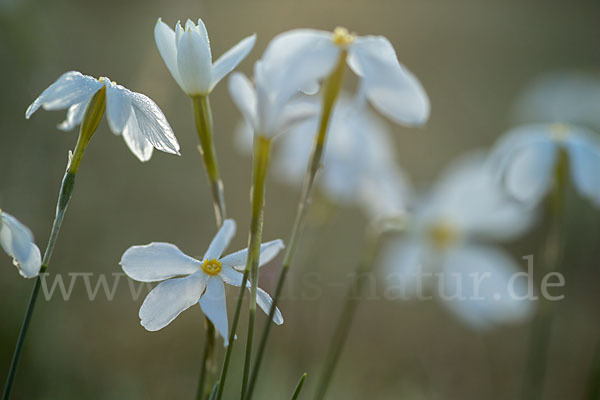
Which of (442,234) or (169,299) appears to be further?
(442,234)

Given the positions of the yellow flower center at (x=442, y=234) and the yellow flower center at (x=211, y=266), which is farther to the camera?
the yellow flower center at (x=442, y=234)

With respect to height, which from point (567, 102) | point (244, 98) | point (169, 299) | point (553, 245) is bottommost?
point (169, 299)

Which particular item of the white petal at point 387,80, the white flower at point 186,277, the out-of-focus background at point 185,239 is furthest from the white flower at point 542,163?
the white flower at point 186,277

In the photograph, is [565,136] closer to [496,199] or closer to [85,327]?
[496,199]

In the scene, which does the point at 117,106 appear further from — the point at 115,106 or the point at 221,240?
the point at 221,240

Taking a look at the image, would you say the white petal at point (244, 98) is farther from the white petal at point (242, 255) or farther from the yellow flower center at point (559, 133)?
the yellow flower center at point (559, 133)

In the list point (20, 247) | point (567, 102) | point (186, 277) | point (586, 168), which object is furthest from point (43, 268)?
point (567, 102)
